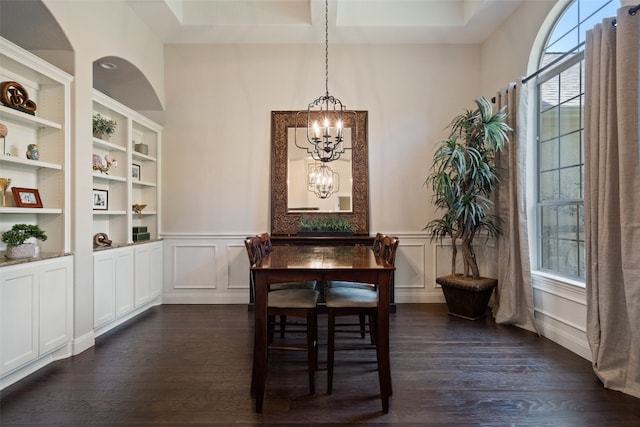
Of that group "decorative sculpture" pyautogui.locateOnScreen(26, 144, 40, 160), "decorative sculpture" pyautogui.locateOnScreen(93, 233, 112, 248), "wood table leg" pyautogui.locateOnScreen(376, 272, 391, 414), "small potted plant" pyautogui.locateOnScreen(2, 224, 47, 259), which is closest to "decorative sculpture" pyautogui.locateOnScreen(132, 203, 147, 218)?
"decorative sculpture" pyautogui.locateOnScreen(93, 233, 112, 248)

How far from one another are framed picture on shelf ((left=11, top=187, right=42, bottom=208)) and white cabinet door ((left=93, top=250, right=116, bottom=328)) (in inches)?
25.2

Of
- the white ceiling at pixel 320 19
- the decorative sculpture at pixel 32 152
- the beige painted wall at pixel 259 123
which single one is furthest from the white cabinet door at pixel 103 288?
the white ceiling at pixel 320 19

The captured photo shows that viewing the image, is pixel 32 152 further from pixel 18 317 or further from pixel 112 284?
pixel 112 284

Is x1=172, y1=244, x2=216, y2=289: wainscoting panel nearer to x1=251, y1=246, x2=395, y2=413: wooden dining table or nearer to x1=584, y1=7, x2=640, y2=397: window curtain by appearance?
x1=251, y1=246, x2=395, y2=413: wooden dining table

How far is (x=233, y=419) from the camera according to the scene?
189cm

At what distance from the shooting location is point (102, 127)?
328 centimetres

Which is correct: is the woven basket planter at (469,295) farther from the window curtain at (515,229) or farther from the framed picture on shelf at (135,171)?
the framed picture on shelf at (135,171)

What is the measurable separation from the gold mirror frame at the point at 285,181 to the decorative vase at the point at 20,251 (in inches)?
95.4

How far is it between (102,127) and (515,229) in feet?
13.7

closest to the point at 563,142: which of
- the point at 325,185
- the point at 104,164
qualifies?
the point at 325,185

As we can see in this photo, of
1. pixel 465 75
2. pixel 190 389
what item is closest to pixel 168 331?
pixel 190 389

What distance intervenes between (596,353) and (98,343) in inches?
155

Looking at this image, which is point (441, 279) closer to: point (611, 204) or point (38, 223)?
point (611, 204)

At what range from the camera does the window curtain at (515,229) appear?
3.28 m
